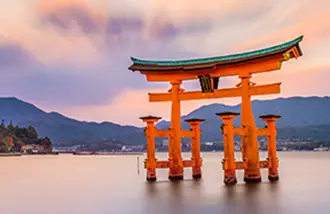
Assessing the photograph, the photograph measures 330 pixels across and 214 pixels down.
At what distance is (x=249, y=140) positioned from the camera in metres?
19.4

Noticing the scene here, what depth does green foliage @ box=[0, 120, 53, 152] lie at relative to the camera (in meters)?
104

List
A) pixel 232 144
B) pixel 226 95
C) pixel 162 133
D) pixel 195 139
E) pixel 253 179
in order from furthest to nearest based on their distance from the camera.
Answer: pixel 195 139
pixel 162 133
pixel 226 95
pixel 253 179
pixel 232 144

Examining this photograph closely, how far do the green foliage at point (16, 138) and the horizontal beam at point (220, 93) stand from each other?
8789cm

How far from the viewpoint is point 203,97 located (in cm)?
2120

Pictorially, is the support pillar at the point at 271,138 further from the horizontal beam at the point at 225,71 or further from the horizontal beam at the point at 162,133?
the horizontal beam at the point at 162,133

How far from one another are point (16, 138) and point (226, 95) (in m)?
98.9

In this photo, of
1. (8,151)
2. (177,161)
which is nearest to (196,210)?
A: (177,161)

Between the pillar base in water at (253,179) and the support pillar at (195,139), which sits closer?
the pillar base in water at (253,179)

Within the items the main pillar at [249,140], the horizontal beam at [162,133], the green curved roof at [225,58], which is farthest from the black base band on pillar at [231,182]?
the green curved roof at [225,58]

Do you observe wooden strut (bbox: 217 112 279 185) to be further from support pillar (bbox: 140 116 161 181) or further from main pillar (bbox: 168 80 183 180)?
support pillar (bbox: 140 116 161 181)

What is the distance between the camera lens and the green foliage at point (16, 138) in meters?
104

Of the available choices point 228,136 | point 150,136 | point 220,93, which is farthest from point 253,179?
point 150,136

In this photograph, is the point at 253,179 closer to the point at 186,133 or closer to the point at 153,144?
the point at 186,133

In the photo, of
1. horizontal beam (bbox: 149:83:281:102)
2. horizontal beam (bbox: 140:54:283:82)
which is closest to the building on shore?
horizontal beam (bbox: 149:83:281:102)
